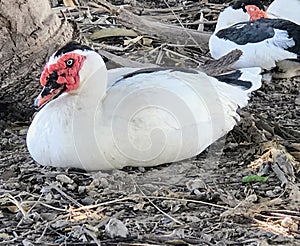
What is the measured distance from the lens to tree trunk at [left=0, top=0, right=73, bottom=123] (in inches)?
175

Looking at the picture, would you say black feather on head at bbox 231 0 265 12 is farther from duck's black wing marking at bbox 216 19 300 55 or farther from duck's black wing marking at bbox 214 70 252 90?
duck's black wing marking at bbox 214 70 252 90

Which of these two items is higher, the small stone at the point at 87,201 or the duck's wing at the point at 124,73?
the duck's wing at the point at 124,73

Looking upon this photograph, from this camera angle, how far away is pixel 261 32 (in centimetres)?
549

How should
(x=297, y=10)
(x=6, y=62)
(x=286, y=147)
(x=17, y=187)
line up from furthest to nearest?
(x=297, y=10), (x=6, y=62), (x=286, y=147), (x=17, y=187)

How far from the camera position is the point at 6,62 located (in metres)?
4.48

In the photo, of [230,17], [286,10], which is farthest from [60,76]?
[286,10]

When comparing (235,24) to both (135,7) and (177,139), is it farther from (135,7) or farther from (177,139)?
(177,139)

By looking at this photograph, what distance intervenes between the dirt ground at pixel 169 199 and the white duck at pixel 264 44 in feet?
4.00

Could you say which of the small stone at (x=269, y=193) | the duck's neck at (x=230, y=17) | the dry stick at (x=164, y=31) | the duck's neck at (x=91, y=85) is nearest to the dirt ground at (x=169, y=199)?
the small stone at (x=269, y=193)

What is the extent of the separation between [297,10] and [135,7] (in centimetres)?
144

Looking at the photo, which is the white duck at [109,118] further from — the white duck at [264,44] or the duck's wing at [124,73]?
the white duck at [264,44]

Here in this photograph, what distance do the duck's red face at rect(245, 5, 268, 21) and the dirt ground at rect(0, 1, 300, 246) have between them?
2119mm

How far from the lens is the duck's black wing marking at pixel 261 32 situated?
17.7 ft

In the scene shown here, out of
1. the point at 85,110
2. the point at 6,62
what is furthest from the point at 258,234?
the point at 6,62
